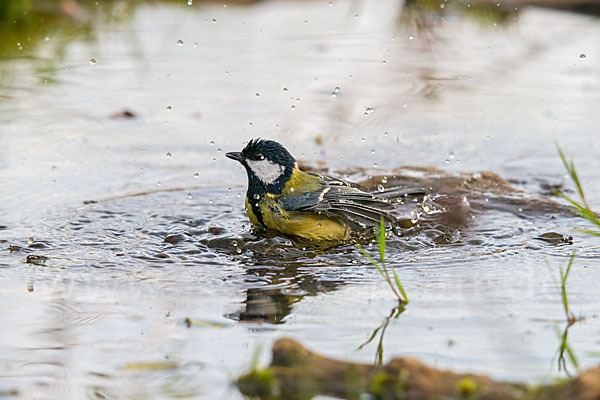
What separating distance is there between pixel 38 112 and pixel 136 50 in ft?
6.80

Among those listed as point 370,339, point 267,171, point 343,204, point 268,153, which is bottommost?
point 370,339

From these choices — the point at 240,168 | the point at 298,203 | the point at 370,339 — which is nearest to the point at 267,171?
the point at 298,203

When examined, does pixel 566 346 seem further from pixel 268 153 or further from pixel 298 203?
pixel 268 153

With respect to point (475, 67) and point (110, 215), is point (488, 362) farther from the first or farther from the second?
point (475, 67)

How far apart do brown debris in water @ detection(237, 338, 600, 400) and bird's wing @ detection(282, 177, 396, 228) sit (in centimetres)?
233

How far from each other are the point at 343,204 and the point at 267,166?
1.77 ft

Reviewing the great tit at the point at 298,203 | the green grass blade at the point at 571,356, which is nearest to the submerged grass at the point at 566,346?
the green grass blade at the point at 571,356

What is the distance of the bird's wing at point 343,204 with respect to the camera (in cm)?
550

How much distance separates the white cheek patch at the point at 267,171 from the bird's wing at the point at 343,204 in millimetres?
164

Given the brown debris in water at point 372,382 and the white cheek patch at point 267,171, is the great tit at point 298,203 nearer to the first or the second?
the white cheek patch at point 267,171

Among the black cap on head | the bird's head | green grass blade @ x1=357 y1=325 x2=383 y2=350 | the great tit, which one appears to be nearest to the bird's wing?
the great tit

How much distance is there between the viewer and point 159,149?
6992 mm

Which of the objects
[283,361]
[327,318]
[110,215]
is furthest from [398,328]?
[110,215]

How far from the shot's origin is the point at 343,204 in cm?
559
